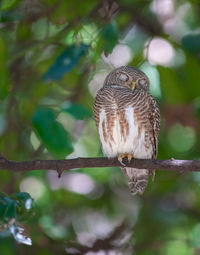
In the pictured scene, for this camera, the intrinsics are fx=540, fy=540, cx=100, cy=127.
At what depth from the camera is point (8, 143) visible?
16.9 ft

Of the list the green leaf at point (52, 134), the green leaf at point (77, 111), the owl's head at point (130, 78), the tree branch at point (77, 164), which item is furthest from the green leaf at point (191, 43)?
the tree branch at point (77, 164)

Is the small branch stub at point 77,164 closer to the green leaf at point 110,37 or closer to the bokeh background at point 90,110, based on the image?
the bokeh background at point 90,110

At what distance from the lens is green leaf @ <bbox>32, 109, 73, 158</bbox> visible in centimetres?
385

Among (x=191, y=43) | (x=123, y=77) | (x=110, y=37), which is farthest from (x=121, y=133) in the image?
(x=191, y=43)

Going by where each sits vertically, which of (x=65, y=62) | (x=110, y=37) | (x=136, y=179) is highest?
(x=110, y=37)

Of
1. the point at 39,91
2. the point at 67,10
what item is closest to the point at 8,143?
the point at 39,91

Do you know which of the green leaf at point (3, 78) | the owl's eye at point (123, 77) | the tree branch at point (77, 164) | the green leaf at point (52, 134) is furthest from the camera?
the owl's eye at point (123, 77)

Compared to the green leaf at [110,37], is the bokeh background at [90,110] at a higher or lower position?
lower

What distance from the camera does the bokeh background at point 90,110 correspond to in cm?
Answer: 479

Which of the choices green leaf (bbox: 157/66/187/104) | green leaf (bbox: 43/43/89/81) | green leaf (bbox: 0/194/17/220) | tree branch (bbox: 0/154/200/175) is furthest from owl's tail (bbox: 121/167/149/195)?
green leaf (bbox: 0/194/17/220)

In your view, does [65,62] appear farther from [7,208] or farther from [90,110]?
[7,208]

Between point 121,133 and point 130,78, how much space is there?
53 cm

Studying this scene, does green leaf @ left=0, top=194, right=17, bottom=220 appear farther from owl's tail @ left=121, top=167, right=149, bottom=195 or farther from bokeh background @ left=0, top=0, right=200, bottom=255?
owl's tail @ left=121, top=167, right=149, bottom=195

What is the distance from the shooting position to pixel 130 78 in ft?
14.6
